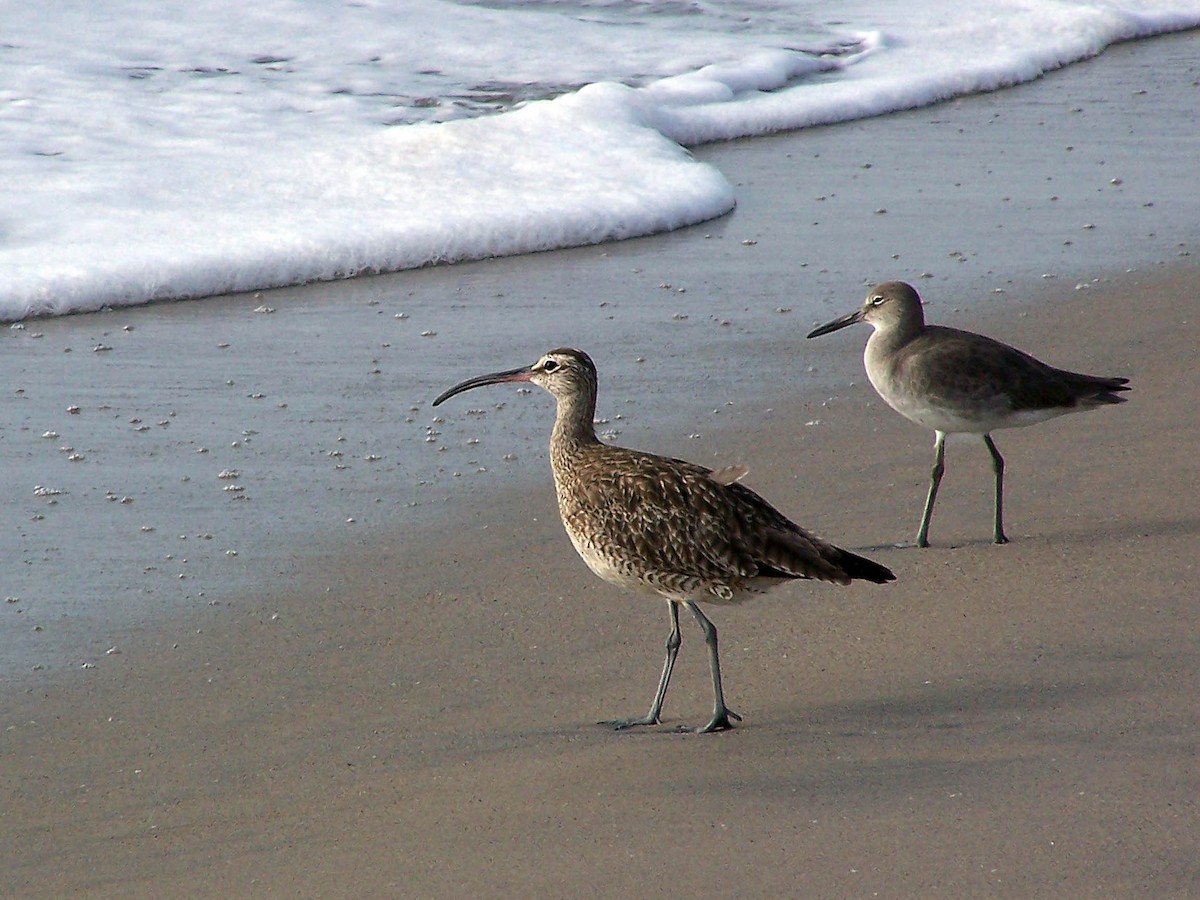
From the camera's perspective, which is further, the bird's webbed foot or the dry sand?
the bird's webbed foot

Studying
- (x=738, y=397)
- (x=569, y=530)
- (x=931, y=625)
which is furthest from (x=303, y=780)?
(x=738, y=397)

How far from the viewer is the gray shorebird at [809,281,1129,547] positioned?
5055mm

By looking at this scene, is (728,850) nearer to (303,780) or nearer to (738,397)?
(303,780)

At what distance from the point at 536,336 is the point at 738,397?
109cm

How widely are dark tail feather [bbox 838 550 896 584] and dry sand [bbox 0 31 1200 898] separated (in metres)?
0.30

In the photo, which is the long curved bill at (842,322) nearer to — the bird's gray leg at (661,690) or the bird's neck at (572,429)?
the bird's neck at (572,429)

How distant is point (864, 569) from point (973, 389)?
1292 mm

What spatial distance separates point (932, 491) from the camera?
507 centimetres

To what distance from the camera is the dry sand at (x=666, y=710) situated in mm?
3346

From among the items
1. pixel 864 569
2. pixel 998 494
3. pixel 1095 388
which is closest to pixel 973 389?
pixel 998 494

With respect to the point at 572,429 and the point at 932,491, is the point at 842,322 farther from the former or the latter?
the point at 572,429

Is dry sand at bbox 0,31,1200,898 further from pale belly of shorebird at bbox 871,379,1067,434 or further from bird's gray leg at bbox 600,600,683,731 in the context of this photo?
pale belly of shorebird at bbox 871,379,1067,434

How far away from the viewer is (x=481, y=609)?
462 centimetres

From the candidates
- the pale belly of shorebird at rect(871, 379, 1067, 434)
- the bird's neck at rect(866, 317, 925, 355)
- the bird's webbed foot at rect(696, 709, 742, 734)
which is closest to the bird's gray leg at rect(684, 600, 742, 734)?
the bird's webbed foot at rect(696, 709, 742, 734)
